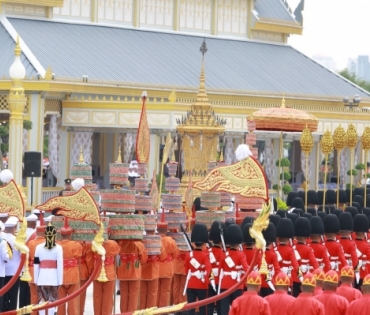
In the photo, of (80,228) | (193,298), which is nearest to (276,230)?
(193,298)

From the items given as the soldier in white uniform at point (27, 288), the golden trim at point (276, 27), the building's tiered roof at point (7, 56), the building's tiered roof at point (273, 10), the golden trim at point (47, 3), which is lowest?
the soldier in white uniform at point (27, 288)

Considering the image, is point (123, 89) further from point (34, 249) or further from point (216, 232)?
point (34, 249)

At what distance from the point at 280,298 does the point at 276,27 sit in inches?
1223

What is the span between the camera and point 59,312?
739 inches

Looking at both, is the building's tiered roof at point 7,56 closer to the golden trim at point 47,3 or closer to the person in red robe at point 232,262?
the golden trim at point 47,3

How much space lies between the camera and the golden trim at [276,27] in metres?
44.7

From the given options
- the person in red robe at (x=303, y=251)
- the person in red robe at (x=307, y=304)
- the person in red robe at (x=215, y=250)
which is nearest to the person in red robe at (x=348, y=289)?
the person in red robe at (x=307, y=304)

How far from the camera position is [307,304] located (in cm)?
1427

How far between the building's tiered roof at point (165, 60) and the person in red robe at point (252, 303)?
1834 cm

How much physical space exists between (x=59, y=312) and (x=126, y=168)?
2059mm

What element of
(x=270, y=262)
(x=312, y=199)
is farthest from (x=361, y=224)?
(x=312, y=199)

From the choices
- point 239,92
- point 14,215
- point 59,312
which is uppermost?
point 239,92

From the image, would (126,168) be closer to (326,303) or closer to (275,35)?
(326,303)

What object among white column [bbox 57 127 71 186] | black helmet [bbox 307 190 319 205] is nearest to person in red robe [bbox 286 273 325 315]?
black helmet [bbox 307 190 319 205]
